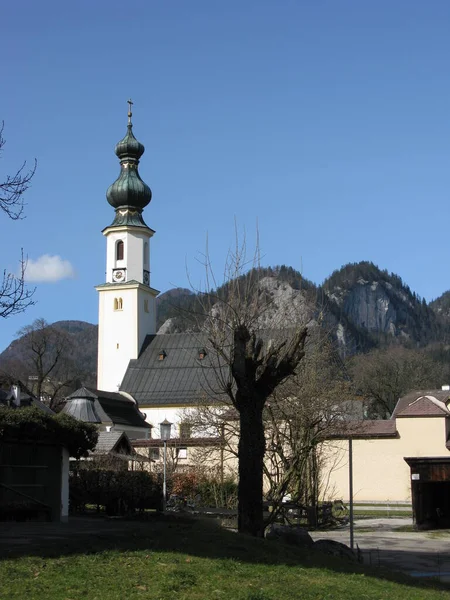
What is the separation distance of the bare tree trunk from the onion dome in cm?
5816

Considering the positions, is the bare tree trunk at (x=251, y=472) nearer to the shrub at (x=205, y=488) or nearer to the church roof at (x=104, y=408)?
the shrub at (x=205, y=488)

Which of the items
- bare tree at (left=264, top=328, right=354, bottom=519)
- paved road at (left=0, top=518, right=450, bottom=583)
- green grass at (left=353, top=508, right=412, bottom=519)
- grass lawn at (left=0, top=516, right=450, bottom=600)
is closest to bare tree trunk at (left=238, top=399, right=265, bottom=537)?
paved road at (left=0, top=518, right=450, bottom=583)

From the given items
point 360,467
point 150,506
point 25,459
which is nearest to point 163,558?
point 25,459

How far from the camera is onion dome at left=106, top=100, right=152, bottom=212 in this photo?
73000 millimetres

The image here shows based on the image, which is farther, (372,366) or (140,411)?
(372,366)

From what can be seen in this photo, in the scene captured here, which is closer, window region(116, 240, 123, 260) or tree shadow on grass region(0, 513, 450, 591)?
tree shadow on grass region(0, 513, 450, 591)

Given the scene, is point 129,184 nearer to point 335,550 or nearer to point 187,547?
point 335,550

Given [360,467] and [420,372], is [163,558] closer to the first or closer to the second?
[360,467]

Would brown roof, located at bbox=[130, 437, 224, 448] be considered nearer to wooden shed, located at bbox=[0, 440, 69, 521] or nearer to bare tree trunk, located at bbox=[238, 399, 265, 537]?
wooden shed, located at bbox=[0, 440, 69, 521]

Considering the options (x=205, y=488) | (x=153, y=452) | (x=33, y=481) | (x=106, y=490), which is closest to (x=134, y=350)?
(x=153, y=452)

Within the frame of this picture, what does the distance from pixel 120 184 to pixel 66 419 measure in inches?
1963

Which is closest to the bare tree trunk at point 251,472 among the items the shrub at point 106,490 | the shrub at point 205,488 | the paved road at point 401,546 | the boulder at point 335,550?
the boulder at point 335,550

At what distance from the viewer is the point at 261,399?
55.0 feet

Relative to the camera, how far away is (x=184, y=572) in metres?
10.9
